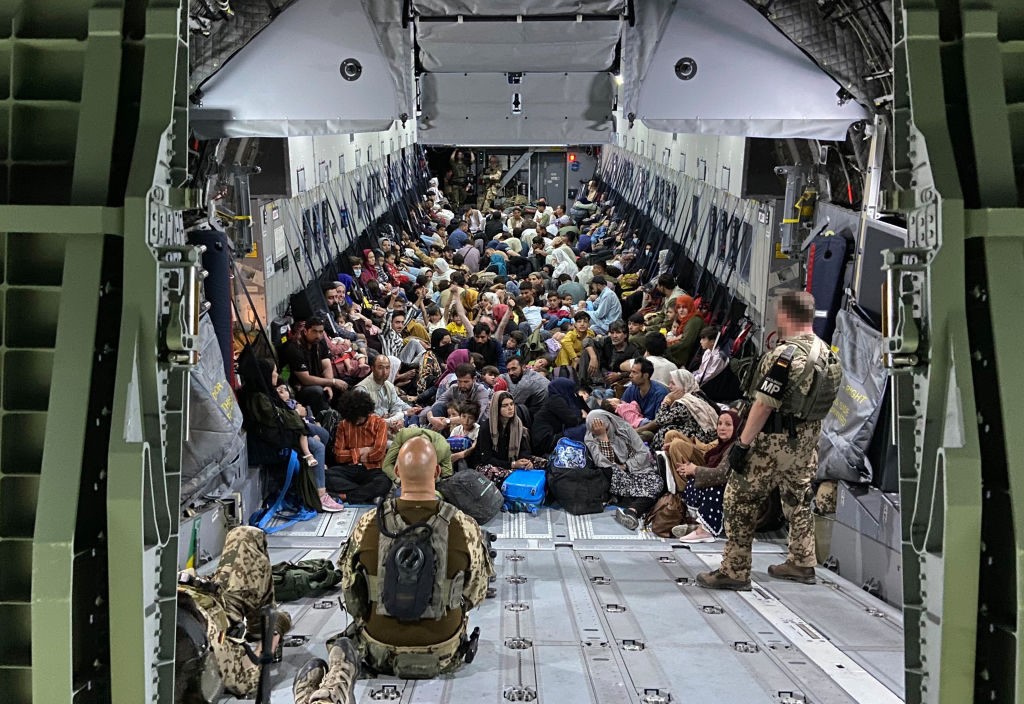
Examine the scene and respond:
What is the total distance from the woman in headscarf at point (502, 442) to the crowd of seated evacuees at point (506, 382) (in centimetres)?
1

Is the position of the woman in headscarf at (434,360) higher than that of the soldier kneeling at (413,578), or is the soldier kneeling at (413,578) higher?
the woman in headscarf at (434,360)

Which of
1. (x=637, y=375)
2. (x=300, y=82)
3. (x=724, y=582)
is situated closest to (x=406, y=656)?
(x=724, y=582)

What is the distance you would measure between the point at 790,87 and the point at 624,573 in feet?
11.4

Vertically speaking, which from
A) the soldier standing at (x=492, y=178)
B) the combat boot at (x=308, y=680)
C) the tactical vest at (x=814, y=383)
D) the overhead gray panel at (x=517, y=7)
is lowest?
the combat boot at (x=308, y=680)

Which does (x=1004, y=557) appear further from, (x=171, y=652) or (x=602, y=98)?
(x=602, y=98)

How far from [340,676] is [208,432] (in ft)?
11.1

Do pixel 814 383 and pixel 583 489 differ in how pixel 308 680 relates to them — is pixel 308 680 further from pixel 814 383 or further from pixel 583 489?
pixel 583 489

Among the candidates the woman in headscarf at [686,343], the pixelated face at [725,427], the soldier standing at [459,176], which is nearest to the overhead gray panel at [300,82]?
the pixelated face at [725,427]

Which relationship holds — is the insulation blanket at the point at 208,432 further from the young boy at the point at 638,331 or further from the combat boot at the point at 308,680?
the young boy at the point at 638,331

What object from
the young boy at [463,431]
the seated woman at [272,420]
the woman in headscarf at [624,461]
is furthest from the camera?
the young boy at [463,431]

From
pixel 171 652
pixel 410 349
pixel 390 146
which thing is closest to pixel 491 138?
pixel 171 652

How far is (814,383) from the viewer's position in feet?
19.6

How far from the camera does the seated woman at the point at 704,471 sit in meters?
7.77

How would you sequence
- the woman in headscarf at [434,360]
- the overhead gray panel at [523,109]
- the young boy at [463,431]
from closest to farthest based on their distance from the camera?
the overhead gray panel at [523,109], the young boy at [463,431], the woman in headscarf at [434,360]
